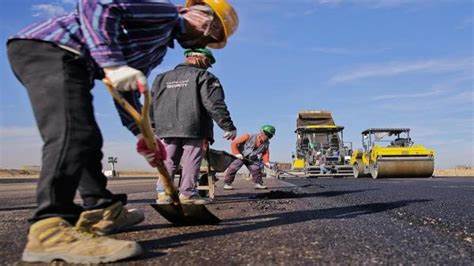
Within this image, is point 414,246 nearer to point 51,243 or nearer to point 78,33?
point 51,243

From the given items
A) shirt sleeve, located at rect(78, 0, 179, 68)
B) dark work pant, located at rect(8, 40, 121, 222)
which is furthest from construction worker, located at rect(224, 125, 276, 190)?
dark work pant, located at rect(8, 40, 121, 222)

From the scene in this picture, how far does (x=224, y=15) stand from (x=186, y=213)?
→ 50.9 inches

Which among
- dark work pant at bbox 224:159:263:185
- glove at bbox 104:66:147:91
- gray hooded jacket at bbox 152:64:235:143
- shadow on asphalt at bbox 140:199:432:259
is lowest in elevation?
shadow on asphalt at bbox 140:199:432:259

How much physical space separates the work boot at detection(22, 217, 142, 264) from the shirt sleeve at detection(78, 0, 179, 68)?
0.75m

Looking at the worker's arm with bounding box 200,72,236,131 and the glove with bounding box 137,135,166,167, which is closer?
the glove with bounding box 137,135,166,167

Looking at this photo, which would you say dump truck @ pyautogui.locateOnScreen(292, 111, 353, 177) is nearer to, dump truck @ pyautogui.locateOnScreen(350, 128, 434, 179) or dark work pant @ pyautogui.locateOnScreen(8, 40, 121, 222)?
dump truck @ pyautogui.locateOnScreen(350, 128, 434, 179)

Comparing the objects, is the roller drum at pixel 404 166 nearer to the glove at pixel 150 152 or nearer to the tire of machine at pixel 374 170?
the tire of machine at pixel 374 170

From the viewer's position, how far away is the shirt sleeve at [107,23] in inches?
86.0

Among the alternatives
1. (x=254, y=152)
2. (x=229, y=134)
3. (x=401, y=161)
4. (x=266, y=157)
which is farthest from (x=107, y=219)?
(x=401, y=161)

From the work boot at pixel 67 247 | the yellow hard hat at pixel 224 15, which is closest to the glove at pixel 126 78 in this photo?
the work boot at pixel 67 247

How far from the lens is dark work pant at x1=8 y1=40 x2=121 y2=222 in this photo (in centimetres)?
212

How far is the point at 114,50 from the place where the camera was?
221 centimetres

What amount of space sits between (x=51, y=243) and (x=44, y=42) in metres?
0.94

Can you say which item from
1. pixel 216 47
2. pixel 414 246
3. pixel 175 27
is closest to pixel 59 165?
pixel 175 27
